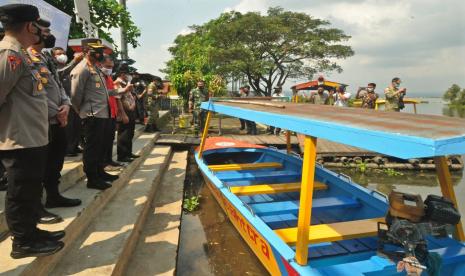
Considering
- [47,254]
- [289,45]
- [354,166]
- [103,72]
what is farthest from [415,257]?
[289,45]

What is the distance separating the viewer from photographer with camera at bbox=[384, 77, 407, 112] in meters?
9.44

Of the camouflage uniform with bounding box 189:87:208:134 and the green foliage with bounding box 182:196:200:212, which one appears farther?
the camouflage uniform with bounding box 189:87:208:134

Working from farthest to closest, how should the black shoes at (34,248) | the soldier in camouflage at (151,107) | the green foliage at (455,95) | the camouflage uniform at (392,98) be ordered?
the green foliage at (455,95), the soldier in camouflage at (151,107), the camouflage uniform at (392,98), the black shoes at (34,248)

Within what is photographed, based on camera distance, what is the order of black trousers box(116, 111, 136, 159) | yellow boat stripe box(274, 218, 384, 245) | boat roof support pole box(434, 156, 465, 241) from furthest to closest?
black trousers box(116, 111, 136, 159)
yellow boat stripe box(274, 218, 384, 245)
boat roof support pole box(434, 156, 465, 241)

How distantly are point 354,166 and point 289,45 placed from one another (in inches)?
768

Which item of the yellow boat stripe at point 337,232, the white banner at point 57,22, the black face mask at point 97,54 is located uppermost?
the white banner at point 57,22

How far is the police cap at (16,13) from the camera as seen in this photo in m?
2.33

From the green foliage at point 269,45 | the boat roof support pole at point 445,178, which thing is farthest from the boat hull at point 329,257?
the green foliage at point 269,45

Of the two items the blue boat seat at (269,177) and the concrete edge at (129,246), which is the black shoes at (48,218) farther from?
the blue boat seat at (269,177)

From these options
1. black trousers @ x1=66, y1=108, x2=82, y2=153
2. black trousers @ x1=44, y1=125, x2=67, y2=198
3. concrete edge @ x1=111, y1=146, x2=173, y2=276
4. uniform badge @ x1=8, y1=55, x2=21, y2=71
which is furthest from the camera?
black trousers @ x1=66, y1=108, x2=82, y2=153

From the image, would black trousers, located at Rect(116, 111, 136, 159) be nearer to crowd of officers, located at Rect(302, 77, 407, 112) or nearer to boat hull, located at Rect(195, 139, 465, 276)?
boat hull, located at Rect(195, 139, 465, 276)

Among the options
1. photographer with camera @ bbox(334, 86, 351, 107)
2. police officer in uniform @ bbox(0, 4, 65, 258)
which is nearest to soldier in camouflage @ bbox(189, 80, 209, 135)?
photographer with camera @ bbox(334, 86, 351, 107)

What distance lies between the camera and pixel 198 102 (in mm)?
11750

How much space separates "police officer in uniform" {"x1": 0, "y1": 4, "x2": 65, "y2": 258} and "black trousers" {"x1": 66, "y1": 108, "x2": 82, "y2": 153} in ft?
9.50
